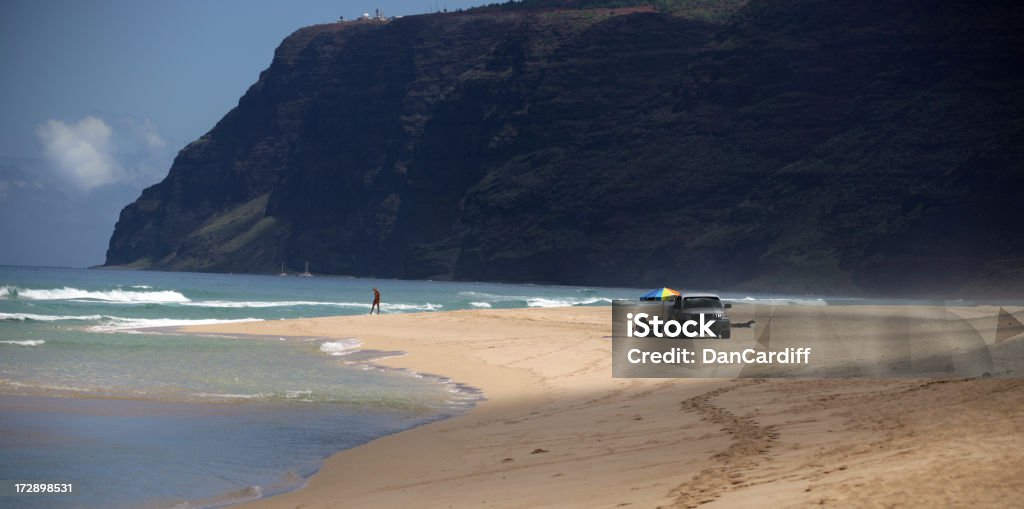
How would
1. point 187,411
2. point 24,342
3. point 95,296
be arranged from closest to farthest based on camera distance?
point 187,411, point 24,342, point 95,296

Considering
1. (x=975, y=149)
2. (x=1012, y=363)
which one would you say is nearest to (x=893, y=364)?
(x=1012, y=363)

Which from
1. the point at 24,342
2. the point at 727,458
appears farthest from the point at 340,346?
the point at 727,458

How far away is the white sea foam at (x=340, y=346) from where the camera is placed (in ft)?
89.6

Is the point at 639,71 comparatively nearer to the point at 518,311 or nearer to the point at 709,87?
the point at 709,87

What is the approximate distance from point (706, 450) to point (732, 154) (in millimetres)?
120181

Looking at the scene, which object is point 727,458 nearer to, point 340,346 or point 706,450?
point 706,450

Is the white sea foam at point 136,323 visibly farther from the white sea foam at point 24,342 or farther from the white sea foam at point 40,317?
the white sea foam at point 24,342

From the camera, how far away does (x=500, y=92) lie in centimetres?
15825

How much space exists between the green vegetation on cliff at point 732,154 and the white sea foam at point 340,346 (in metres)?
85.6

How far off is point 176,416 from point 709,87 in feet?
407

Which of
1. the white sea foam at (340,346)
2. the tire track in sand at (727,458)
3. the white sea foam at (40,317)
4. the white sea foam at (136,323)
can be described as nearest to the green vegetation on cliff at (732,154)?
the white sea foam at (136,323)

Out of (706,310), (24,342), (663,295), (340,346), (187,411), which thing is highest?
(663,295)

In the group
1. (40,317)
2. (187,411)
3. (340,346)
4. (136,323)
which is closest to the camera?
(187,411)

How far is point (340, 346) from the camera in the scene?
28.8 metres
